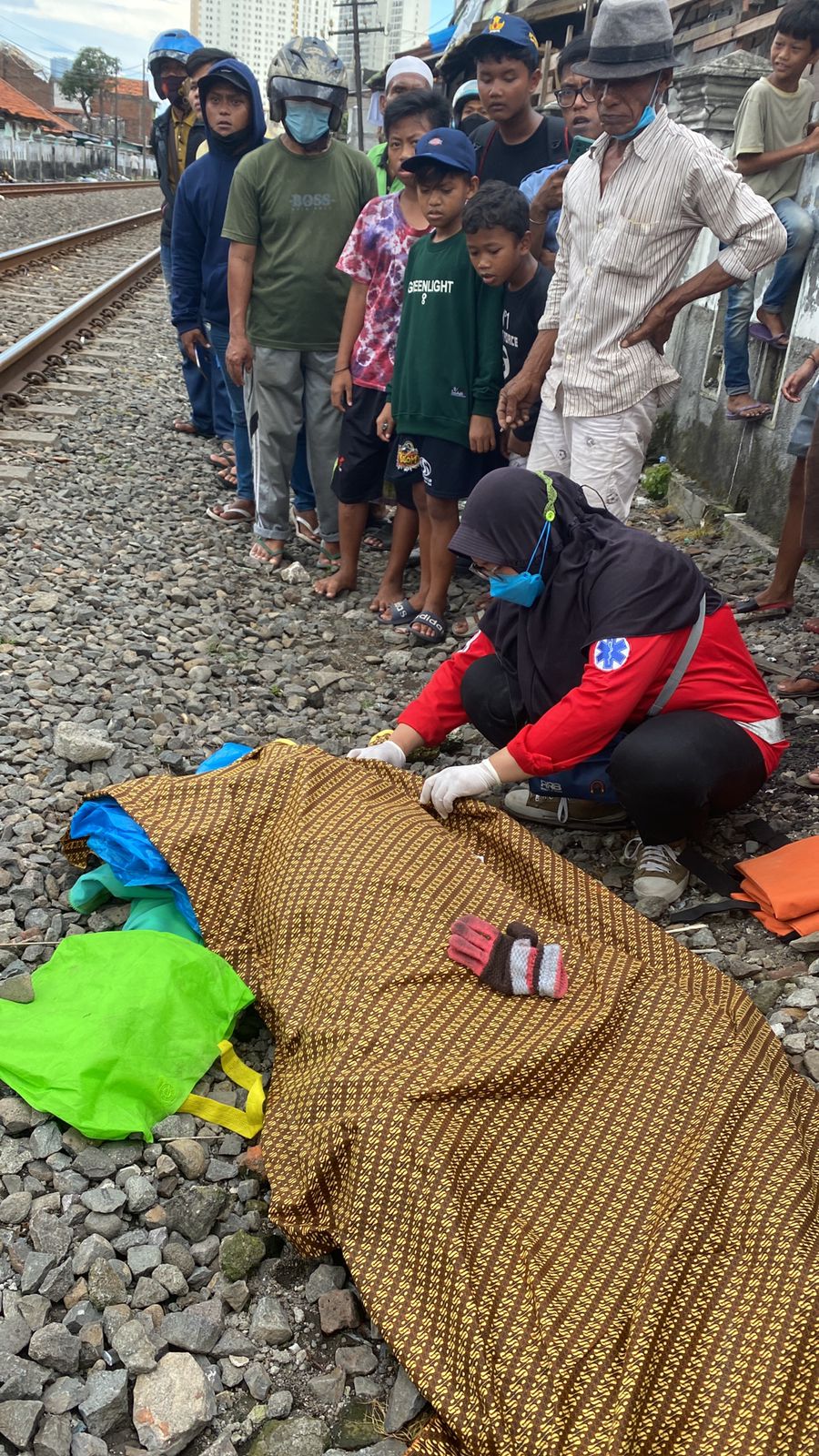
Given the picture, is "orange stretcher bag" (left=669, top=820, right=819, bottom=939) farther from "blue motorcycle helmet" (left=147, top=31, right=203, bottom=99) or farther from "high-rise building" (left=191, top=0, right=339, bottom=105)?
"high-rise building" (left=191, top=0, right=339, bottom=105)

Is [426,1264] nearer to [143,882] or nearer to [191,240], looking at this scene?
[143,882]

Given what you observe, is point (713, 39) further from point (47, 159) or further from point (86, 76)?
point (86, 76)

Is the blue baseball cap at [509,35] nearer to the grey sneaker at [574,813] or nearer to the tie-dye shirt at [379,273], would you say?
the tie-dye shirt at [379,273]

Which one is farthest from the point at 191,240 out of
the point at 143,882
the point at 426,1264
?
the point at 426,1264

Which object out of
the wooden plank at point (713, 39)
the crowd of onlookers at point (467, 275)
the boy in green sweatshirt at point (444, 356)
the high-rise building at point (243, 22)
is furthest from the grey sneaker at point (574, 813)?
the high-rise building at point (243, 22)

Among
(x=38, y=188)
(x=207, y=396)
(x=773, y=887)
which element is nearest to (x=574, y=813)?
(x=773, y=887)

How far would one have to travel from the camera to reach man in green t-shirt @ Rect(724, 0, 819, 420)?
16.3 feet

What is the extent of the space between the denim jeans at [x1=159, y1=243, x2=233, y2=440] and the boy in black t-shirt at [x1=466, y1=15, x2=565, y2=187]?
7.82 feet

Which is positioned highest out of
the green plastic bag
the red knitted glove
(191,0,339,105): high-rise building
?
(191,0,339,105): high-rise building

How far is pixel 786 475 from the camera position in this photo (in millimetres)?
5324

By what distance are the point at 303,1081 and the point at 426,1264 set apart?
0.44m

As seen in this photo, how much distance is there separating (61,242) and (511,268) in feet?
49.7

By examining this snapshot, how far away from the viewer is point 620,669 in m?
2.72

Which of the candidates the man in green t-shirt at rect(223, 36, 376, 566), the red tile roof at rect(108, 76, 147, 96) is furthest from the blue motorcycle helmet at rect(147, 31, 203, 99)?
the red tile roof at rect(108, 76, 147, 96)
